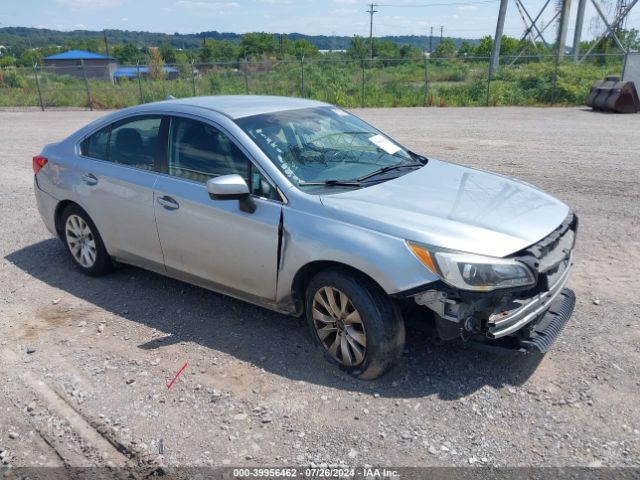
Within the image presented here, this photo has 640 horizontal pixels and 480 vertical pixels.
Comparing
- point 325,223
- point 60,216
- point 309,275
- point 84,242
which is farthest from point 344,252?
point 60,216

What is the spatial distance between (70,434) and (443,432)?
6.99 feet

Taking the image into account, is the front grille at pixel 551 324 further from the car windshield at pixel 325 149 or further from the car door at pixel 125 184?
the car door at pixel 125 184

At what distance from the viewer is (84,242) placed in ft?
18.0

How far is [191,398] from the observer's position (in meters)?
3.64

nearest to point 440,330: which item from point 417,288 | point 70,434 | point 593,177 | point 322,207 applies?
point 417,288

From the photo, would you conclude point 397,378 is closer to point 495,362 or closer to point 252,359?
point 495,362

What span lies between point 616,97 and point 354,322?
57.2ft

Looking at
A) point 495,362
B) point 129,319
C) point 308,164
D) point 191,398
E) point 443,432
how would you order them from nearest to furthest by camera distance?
point 443,432
point 191,398
point 495,362
point 308,164
point 129,319

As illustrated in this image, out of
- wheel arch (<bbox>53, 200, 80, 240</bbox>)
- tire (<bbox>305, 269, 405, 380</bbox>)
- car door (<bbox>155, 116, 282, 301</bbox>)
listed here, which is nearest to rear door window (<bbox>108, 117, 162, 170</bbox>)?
car door (<bbox>155, 116, 282, 301</bbox>)

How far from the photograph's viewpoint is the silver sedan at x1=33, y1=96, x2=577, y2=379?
11.0 feet

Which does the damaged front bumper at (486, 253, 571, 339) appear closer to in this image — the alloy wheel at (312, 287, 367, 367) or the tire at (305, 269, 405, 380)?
the tire at (305, 269, 405, 380)

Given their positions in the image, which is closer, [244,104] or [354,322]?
[354,322]

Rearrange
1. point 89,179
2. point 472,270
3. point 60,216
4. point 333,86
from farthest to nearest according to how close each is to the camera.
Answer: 1. point 333,86
2. point 60,216
3. point 89,179
4. point 472,270

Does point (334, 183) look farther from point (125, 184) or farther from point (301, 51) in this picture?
point (301, 51)
